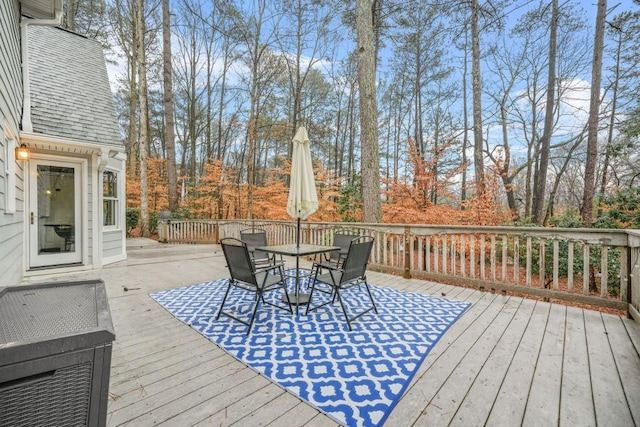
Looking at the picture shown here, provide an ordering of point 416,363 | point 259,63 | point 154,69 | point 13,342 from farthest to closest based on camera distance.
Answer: point 154,69
point 259,63
point 416,363
point 13,342

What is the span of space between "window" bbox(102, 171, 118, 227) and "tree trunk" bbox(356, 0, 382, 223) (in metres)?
5.61

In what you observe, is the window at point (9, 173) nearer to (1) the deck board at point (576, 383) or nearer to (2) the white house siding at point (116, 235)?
(2) the white house siding at point (116, 235)

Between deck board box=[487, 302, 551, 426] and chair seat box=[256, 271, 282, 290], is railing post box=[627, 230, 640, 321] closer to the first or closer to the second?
deck board box=[487, 302, 551, 426]

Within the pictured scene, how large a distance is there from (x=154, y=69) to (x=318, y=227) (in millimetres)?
12403

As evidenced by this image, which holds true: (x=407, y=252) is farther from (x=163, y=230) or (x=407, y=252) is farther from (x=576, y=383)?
(x=163, y=230)

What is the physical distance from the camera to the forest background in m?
7.96

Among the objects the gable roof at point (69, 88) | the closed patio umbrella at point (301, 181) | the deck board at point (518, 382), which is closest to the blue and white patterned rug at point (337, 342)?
the deck board at point (518, 382)

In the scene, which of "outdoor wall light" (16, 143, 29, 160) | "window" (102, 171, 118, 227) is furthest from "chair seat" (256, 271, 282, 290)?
"window" (102, 171, 118, 227)

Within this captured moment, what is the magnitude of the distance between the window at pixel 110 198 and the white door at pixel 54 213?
849mm

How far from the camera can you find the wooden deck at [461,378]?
165cm

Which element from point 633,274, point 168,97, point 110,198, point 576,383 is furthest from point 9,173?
point 168,97

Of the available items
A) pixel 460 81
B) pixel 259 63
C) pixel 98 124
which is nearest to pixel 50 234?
pixel 98 124

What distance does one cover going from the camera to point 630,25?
7.59m

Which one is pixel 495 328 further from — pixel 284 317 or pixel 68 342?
pixel 68 342
